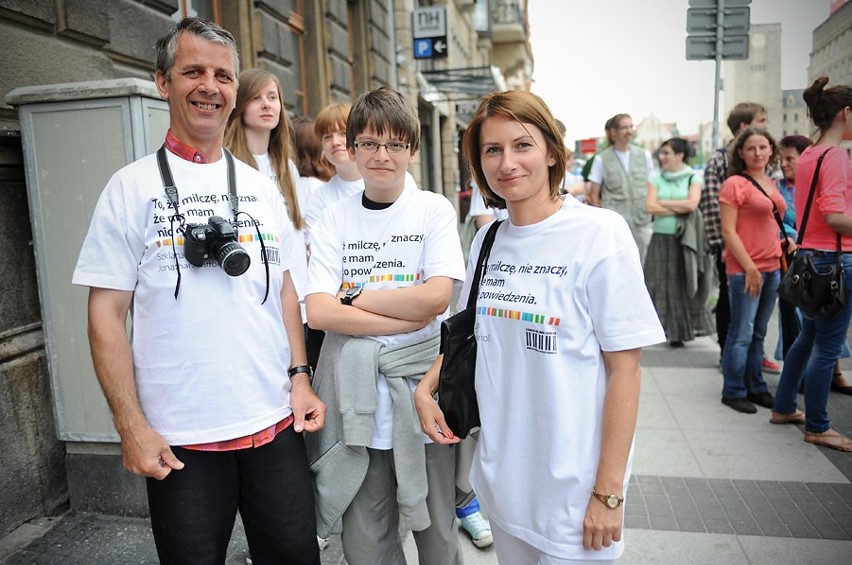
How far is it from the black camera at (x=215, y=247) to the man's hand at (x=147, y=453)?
48 cm

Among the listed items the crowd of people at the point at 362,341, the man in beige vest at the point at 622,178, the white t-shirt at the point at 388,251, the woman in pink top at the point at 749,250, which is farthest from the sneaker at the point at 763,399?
the white t-shirt at the point at 388,251

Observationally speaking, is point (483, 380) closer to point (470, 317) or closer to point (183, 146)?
point (470, 317)

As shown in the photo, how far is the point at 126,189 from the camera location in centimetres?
176

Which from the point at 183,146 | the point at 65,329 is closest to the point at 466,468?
the point at 183,146

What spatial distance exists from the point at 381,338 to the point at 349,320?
141 millimetres

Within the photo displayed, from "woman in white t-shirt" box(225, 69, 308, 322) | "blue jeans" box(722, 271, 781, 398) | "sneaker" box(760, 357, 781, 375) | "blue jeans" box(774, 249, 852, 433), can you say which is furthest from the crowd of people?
"sneaker" box(760, 357, 781, 375)

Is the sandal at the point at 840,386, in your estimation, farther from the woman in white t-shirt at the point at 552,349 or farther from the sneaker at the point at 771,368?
the woman in white t-shirt at the point at 552,349

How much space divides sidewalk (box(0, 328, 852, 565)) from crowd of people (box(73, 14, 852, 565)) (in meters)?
1.04

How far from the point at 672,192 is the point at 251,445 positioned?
535 centimetres

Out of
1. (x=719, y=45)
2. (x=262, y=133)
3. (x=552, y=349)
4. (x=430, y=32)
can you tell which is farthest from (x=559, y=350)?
(x=430, y=32)

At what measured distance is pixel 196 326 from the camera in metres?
1.76

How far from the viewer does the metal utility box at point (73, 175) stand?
9.25ft

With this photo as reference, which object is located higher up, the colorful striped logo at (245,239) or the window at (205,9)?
the window at (205,9)

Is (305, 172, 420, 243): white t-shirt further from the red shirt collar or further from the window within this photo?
the window
